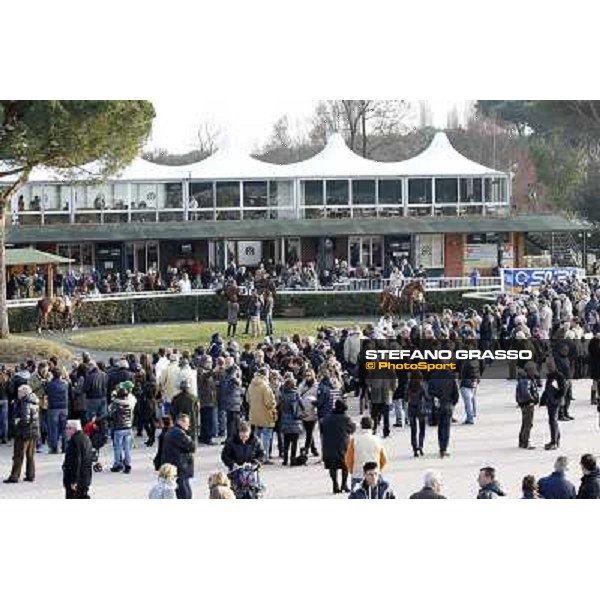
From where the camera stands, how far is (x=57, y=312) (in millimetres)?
26438

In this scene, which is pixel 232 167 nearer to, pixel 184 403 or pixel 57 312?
pixel 57 312

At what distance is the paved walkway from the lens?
14242 millimetres

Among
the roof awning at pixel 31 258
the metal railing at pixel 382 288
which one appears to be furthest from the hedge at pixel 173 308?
the roof awning at pixel 31 258

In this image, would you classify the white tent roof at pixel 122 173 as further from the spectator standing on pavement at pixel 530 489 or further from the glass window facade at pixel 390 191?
the spectator standing on pavement at pixel 530 489

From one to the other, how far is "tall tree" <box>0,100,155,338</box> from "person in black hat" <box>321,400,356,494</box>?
914cm

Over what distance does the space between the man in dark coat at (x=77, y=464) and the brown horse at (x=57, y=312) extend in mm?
12877

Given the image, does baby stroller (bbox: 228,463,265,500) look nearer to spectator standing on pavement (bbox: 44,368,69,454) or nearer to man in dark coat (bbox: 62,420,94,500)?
man in dark coat (bbox: 62,420,94,500)

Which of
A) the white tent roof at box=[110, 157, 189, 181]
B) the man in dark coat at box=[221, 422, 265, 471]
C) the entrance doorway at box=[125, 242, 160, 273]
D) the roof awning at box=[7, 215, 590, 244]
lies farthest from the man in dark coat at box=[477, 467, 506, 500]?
the entrance doorway at box=[125, 242, 160, 273]

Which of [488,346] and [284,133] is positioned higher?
[284,133]

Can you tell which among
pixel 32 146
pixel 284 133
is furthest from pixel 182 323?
pixel 32 146

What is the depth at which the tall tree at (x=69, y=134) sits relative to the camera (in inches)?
844

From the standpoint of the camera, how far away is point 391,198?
26906 mm
